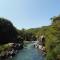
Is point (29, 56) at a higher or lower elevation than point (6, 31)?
lower

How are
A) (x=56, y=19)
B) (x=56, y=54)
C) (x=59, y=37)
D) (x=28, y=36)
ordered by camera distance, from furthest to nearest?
(x=28, y=36) < (x=56, y=19) < (x=59, y=37) < (x=56, y=54)

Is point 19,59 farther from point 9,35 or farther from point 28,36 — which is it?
point 28,36

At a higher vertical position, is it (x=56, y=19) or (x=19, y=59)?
(x=56, y=19)

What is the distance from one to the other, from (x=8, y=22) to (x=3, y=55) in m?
45.4

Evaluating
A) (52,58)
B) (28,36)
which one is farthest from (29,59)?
(28,36)

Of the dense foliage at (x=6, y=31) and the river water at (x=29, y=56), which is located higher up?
the dense foliage at (x=6, y=31)

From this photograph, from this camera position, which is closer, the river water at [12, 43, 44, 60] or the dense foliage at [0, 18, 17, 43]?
the river water at [12, 43, 44, 60]

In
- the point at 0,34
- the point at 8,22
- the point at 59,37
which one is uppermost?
the point at 8,22

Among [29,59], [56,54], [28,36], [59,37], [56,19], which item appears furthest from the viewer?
[28,36]

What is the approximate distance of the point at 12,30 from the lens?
96.6 metres

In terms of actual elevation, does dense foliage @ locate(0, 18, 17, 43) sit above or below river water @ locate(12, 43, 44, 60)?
above

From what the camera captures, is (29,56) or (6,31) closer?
(29,56)

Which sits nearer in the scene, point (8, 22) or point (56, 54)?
point (56, 54)

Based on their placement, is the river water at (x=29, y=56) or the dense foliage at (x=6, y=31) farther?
the dense foliage at (x=6, y=31)
